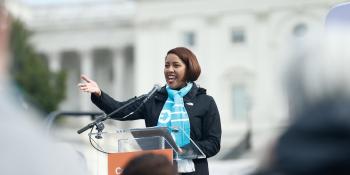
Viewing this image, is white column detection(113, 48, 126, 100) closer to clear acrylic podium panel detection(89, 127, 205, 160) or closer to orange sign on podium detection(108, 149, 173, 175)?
clear acrylic podium panel detection(89, 127, 205, 160)

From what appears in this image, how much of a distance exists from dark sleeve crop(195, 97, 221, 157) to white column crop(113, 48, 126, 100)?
5159 cm

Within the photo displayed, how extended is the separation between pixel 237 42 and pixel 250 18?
153 cm

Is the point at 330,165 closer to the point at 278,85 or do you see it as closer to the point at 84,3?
the point at 278,85

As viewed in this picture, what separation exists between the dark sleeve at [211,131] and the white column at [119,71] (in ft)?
169

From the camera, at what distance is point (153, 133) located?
119 inches

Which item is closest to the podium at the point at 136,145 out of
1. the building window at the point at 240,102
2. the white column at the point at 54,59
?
the building window at the point at 240,102

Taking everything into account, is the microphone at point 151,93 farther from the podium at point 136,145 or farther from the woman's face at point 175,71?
the podium at point 136,145

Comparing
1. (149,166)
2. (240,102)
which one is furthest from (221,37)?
(149,166)

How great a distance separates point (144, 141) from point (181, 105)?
1.08ft

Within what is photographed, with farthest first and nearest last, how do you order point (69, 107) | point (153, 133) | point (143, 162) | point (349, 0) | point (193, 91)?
point (69, 107), point (349, 0), point (193, 91), point (153, 133), point (143, 162)

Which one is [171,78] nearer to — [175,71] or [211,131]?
[175,71]

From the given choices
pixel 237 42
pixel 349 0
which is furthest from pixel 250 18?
pixel 349 0

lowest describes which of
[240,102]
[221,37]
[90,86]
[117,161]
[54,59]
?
[117,161]

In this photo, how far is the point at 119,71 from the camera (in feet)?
185
